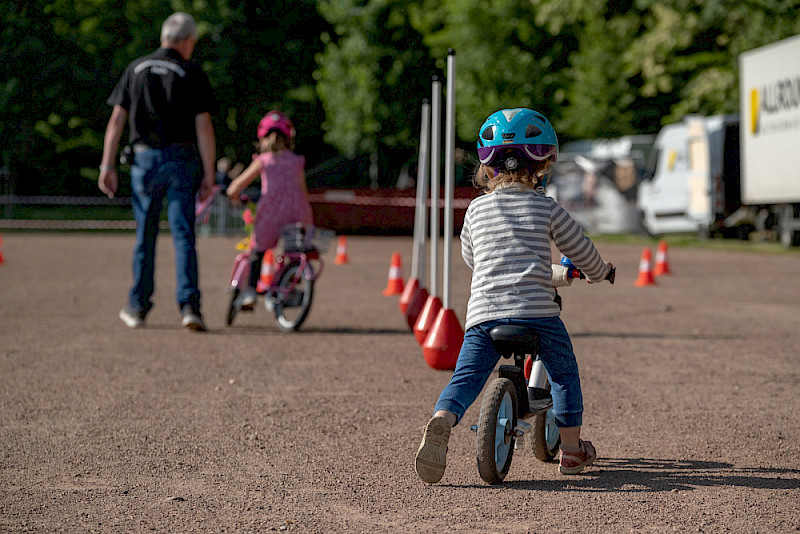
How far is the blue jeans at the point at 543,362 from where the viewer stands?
4.56m

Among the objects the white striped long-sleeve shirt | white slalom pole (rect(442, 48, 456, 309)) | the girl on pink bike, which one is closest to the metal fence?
the girl on pink bike

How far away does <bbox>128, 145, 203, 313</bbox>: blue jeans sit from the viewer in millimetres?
9008

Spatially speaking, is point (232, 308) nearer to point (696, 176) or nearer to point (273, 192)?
point (273, 192)

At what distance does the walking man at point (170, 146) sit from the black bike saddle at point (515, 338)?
4.82m

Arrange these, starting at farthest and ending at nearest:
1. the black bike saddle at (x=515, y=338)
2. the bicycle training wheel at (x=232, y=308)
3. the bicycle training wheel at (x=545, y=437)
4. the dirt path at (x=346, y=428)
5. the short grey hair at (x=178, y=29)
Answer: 1. the bicycle training wheel at (x=232, y=308)
2. the short grey hair at (x=178, y=29)
3. the bicycle training wheel at (x=545, y=437)
4. the black bike saddle at (x=515, y=338)
5. the dirt path at (x=346, y=428)

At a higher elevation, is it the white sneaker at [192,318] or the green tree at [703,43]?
the green tree at [703,43]

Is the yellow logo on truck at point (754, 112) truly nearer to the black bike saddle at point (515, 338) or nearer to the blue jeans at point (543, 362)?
the blue jeans at point (543, 362)

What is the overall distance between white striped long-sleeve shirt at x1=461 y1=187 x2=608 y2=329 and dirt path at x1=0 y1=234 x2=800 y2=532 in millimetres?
680

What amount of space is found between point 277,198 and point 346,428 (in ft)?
12.9

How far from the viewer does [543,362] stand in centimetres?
469

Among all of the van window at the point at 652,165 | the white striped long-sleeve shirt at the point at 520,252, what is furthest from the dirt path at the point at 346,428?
the van window at the point at 652,165

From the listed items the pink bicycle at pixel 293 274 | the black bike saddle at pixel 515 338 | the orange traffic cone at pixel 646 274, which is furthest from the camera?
the orange traffic cone at pixel 646 274

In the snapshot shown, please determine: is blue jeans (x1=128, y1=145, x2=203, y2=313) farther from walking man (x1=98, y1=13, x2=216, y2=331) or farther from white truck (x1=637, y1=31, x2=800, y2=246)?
white truck (x1=637, y1=31, x2=800, y2=246)

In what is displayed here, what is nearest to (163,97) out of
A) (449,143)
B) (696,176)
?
(449,143)
